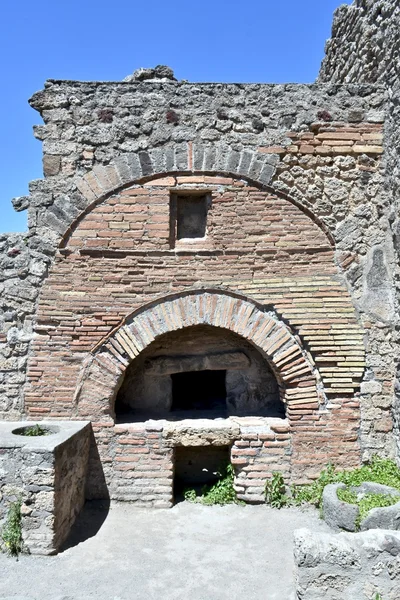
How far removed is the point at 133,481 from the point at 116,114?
13.1ft

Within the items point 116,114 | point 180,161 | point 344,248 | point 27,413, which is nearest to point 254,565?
point 27,413

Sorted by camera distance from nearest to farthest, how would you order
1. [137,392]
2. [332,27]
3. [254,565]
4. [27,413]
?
[254,565], [27,413], [137,392], [332,27]

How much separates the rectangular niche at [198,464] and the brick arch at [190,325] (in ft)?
3.49

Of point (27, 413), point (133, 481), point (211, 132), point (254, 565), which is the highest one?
point (211, 132)

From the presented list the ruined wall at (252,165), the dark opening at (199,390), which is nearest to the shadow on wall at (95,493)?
the ruined wall at (252,165)

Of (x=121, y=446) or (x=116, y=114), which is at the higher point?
(x=116, y=114)

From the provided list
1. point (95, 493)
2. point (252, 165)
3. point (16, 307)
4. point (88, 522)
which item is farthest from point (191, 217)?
point (88, 522)

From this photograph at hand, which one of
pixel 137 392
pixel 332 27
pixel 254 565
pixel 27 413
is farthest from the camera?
pixel 332 27

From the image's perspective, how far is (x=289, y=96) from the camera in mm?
5348

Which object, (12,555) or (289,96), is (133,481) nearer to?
(12,555)

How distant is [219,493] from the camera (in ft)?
17.4

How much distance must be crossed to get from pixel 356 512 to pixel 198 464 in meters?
1.99

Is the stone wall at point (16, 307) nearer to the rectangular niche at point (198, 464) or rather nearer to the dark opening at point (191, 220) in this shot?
the dark opening at point (191, 220)

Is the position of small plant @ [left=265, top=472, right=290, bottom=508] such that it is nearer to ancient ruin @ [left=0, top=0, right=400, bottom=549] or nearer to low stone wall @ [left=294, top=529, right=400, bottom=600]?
ancient ruin @ [left=0, top=0, right=400, bottom=549]
